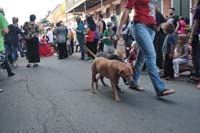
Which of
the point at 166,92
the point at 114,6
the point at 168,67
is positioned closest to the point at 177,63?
the point at 168,67

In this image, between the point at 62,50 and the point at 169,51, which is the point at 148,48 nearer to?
the point at 169,51

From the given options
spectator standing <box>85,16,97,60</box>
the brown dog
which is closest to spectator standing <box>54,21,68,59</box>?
spectator standing <box>85,16,97,60</box>

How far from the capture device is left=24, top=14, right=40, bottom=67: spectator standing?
13.3 metres

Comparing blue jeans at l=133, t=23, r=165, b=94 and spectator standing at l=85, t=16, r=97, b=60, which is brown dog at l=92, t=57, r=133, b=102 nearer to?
blue jeans at l=133, t=23, r=165, b=94

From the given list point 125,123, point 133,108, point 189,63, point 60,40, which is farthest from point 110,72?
point 60,40

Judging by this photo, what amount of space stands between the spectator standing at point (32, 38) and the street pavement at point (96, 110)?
5082 millimetres

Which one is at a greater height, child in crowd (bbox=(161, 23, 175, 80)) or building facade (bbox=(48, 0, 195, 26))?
building facade (bbox=(48, 0, 195, 26))

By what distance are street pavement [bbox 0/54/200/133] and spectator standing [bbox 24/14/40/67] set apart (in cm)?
508

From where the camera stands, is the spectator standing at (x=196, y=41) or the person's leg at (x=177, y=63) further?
the person's leg at (x=177, y=63)

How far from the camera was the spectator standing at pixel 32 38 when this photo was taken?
43.7ft

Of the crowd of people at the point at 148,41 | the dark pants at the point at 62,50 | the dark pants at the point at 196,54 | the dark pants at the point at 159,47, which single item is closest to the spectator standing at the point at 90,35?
the crowd of people at the point at 148,41

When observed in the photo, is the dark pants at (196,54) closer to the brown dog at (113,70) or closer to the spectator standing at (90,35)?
the brown dog at (113,70)

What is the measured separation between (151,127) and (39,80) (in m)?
5.46

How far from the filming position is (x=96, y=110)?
5.94 m
